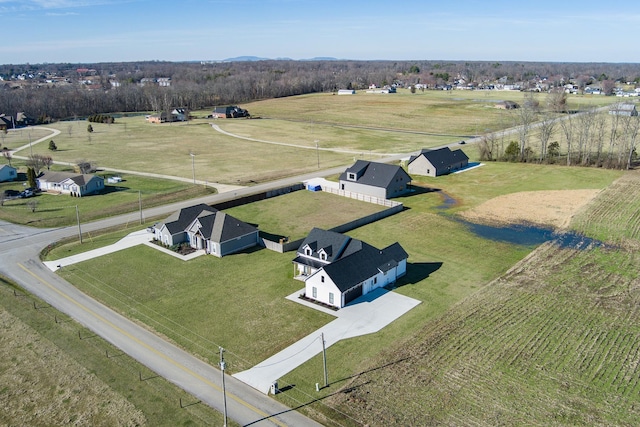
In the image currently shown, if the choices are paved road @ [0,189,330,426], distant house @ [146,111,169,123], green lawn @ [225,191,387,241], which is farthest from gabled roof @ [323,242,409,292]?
distant house @ [146,111,169,123]

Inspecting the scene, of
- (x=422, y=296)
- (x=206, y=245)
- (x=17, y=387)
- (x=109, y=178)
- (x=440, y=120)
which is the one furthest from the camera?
(x=440, y=120)

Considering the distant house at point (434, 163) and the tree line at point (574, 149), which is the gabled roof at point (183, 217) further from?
the tree line at point (574, 149)

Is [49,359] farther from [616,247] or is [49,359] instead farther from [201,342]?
[616,247]

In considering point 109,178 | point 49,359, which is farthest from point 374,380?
point 109,178

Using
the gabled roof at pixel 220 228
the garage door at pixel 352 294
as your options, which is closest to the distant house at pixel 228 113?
the gabled roof at pixel 220 228

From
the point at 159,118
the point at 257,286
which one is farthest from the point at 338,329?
the point at 159,118

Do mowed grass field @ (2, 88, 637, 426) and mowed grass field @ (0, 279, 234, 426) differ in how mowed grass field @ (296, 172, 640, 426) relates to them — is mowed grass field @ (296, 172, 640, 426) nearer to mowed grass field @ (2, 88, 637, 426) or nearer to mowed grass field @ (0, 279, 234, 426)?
mowed grass field @ (2, 88, 637, 426)

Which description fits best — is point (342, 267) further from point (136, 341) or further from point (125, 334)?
point (125, 334)
